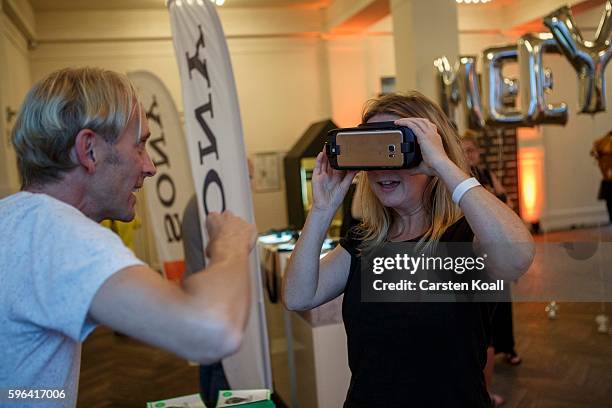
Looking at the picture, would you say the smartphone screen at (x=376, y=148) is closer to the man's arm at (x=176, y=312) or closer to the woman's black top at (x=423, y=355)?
the woman's black top at (x=423, y=355)

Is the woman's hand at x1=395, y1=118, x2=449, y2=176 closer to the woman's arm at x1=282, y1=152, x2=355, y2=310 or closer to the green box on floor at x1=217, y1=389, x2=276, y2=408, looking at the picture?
the woman's arm at x1=282, y1=152, x2=355, y2=310

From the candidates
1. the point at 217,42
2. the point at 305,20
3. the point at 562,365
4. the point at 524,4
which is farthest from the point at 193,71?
the point at 524,4

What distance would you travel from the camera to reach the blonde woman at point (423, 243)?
3.29 ft

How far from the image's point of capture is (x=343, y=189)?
3.91 feet

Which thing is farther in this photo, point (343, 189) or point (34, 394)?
point (343, 189)

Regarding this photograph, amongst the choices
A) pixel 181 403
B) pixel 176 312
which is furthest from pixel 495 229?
pixel 181 403

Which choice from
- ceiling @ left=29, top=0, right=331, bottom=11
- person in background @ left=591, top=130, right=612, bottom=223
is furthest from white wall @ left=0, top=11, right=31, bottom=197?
person in background @ left=591, top=130, right=612, bottom=223

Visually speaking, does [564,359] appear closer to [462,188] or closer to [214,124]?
[462,188]

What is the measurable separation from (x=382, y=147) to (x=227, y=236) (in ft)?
1.08

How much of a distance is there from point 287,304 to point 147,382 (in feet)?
9.82

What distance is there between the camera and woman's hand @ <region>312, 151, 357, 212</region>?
120 cm

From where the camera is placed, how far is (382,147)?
97 centimetres

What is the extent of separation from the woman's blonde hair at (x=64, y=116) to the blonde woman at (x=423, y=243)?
48 cm

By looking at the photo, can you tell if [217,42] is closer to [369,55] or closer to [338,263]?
[338,263]
